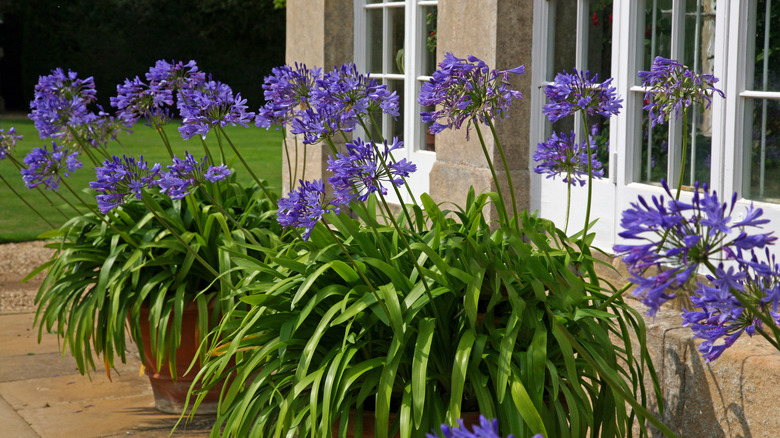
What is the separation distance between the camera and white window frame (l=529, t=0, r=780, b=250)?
3.05 meters

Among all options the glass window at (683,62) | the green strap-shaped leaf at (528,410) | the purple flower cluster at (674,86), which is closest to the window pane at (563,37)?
the glass window at (683,62)

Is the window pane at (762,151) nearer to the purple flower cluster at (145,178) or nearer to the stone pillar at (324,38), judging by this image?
the purple flower cluster at (145,178)

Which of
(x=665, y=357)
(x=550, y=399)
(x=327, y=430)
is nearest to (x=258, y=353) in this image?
(x=327, y=430)

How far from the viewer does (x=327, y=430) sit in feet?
7.47

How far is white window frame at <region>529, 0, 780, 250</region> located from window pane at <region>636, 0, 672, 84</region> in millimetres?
32

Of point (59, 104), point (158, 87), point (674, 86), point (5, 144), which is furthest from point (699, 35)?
point (5, 144)

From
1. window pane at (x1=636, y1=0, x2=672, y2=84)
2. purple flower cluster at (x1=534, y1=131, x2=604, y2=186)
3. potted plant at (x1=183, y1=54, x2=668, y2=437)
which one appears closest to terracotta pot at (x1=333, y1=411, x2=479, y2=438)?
potted plant at (x1=183, y1=54, x2=668, y2=437)

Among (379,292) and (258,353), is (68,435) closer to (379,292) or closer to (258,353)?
(258,353)

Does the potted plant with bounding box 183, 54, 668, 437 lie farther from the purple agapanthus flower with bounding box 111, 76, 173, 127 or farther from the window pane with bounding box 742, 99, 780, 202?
the purple agapanthus flower with bounding box 111, 76, 173, 127

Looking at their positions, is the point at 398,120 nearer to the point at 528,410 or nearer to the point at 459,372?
the point at 459,372

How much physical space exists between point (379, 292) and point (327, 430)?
1.28ft

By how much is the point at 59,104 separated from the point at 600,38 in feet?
7.18

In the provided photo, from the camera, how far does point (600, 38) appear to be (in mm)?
3770

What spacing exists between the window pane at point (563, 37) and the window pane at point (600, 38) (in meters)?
0.10
